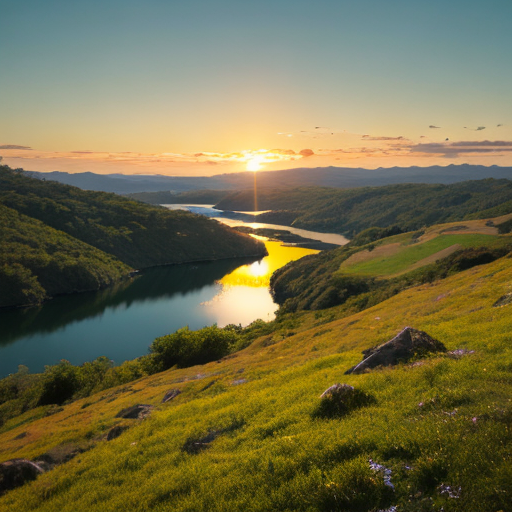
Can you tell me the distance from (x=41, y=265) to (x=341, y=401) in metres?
174

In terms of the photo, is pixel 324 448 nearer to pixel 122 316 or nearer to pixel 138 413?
pixel 138 413

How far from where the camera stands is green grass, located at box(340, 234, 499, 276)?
258ft

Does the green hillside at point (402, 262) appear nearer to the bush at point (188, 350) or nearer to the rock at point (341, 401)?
the bush at point (188, 350)

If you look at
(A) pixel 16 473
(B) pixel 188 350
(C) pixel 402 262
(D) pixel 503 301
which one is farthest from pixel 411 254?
(A) pixel 16 473

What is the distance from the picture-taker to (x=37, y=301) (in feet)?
472

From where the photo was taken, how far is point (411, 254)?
86188mm

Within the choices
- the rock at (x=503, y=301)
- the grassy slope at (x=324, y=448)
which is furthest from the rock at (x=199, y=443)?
the rock at (x=503, y=301)

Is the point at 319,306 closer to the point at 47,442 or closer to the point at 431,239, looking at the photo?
the point at 431,239

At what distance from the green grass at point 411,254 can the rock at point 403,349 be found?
63398 mm

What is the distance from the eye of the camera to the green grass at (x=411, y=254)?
78500mm

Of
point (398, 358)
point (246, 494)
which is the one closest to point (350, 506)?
point (246, 494)

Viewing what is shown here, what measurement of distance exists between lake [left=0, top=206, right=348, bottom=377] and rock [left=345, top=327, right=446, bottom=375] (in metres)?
84.3

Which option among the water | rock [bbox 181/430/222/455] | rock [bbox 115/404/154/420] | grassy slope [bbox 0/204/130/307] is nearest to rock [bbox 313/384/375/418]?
rock [bbox 181/430/222/455]

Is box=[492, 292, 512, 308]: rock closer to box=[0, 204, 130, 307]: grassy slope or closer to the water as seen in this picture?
the water
